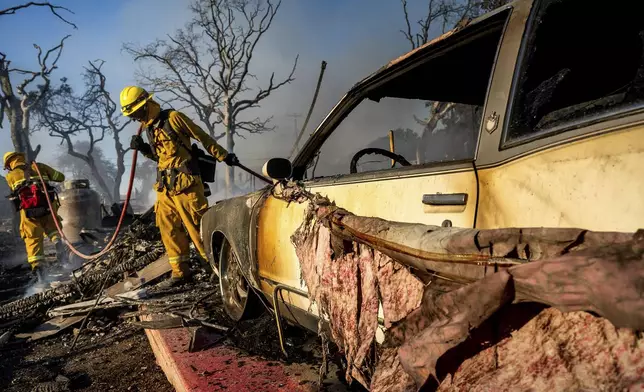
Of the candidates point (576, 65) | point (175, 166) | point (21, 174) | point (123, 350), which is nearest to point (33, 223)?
point (21, 174)

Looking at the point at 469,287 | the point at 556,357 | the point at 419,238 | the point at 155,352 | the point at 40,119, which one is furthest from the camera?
the point at 40,119

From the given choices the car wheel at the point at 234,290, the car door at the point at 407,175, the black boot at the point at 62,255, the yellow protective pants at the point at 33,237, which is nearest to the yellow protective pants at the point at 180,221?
the car wheel at the point at 234,290

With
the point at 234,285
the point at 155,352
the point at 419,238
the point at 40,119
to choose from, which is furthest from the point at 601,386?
the point at 40,119

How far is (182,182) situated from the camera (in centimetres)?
431

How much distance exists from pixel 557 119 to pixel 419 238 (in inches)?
20.7

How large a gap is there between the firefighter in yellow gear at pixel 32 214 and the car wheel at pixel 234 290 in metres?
4.69

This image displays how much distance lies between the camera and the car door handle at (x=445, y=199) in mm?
1276

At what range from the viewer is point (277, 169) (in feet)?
7.50

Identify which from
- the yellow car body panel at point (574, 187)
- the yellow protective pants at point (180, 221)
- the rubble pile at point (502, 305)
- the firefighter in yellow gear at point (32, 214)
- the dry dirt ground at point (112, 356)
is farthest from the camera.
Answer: the firefighter in yellow gear at point (32, 214)

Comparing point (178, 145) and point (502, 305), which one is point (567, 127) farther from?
point (178, 145)

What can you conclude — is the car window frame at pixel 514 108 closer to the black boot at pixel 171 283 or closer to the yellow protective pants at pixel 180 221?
the yellow protective pants at pixel 180 221

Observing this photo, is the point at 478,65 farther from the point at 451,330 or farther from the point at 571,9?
the point at 451,330

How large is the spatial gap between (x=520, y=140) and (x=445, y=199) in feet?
0.96

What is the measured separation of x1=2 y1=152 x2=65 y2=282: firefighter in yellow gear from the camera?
6422 mm
